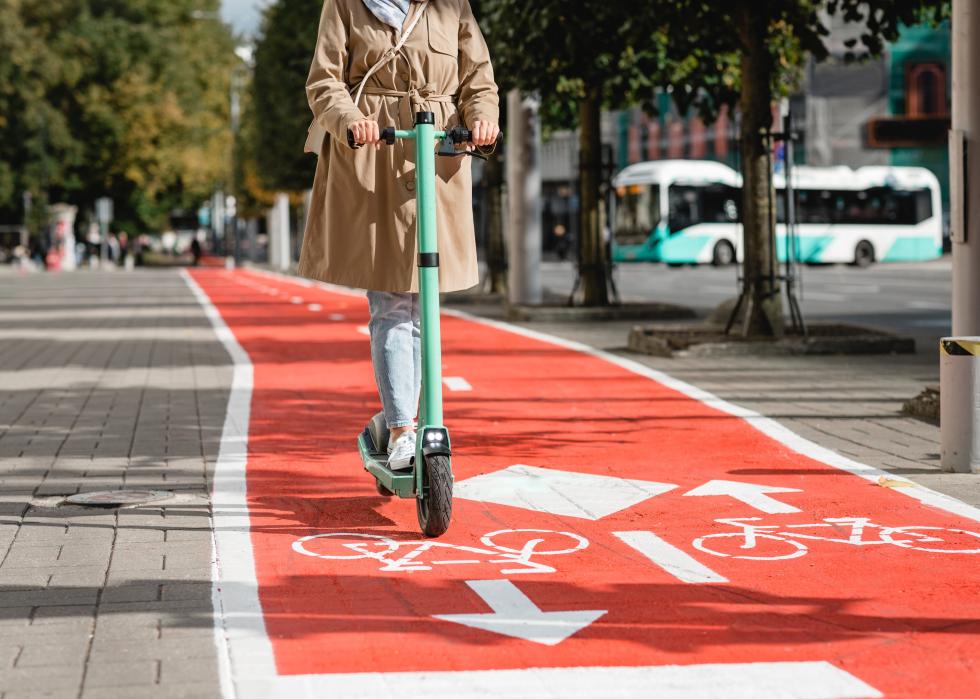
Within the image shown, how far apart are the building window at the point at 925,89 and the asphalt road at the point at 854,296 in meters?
22.6

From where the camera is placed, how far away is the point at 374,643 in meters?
4.23

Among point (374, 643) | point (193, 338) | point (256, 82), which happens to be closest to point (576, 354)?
point (193, 338)

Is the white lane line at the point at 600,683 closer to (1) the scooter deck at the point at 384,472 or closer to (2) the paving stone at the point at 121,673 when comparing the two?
(2) the paving stone at the point at 121,673

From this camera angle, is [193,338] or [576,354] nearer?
[576,354]

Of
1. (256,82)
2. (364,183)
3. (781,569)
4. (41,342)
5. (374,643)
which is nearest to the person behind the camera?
(374,643)

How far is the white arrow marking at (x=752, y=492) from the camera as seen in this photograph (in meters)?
6.25

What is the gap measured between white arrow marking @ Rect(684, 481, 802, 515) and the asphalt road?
26.4 feet

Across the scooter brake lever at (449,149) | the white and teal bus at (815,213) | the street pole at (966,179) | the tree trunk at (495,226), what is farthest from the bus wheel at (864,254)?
the scooter brake lever at (449,149)

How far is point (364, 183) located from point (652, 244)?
163 ft

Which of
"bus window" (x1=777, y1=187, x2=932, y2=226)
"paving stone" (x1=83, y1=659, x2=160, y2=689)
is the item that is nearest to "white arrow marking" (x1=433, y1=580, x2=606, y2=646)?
"paving stone" (x1=83, y1=659, x2=160, y2=689)

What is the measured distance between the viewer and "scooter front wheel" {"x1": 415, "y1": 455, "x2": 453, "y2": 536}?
5.50 m

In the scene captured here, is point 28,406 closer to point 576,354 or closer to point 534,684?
point 576,354

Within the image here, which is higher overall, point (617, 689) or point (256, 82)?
point (256, 82)

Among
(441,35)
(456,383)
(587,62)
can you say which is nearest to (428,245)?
(441,35)
